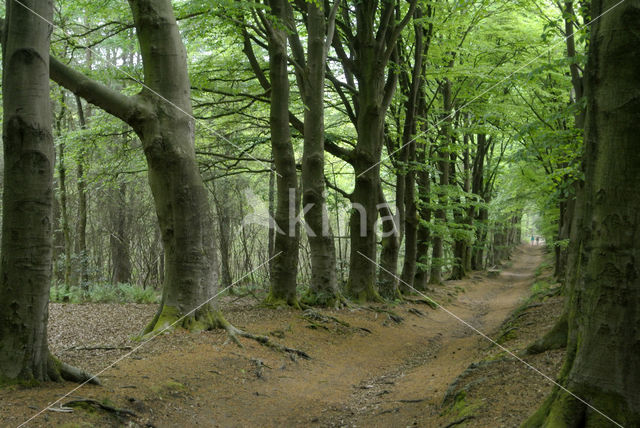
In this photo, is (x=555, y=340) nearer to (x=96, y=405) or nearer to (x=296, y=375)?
(x=296, y=375)

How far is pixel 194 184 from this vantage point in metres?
7.27

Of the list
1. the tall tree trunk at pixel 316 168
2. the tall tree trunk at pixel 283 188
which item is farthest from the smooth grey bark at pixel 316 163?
the tall tree trunk at pixel 283 188

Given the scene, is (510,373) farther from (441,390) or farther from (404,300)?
(404,300)

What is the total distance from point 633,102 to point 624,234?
86cm

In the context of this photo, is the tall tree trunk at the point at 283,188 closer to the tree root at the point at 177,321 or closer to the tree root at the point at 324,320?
the tree root at the point at 324,320

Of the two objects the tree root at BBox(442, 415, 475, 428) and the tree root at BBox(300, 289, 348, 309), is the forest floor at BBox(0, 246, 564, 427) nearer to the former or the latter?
the tree root at BBox(442, 415, 475, 428)

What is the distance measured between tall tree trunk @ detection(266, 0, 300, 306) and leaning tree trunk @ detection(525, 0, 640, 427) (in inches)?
289

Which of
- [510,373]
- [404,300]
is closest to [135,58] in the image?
[404,300]

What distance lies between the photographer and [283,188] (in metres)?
10.3

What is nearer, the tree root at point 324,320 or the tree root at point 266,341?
the tree root at point 266,341

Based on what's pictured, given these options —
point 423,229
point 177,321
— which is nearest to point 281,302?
point 177,321

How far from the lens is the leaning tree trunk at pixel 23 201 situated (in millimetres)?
4273

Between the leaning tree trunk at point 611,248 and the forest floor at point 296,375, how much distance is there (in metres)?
0.96

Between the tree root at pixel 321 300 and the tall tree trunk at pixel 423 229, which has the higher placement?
the tall tree trunk at pixel 423 229
